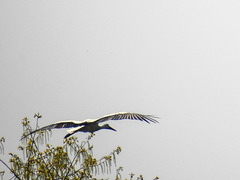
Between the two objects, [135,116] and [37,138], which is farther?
[135,116]

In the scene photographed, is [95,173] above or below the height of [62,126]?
below

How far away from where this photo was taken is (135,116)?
27266 millimetres

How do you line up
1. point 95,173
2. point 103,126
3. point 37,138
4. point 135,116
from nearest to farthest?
point 95,173
point 37,138
point 135,116
point 103,126

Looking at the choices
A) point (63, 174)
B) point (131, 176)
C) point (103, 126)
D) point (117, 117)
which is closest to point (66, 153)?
point (63, 174)

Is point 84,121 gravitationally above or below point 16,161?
above

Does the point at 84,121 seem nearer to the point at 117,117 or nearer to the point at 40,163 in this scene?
the point at 117,117

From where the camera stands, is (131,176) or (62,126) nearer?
(131,176)

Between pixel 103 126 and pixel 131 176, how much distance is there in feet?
26.5

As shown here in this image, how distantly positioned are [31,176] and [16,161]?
801 mm

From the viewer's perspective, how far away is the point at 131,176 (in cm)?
2267

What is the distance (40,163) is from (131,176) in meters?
3.25

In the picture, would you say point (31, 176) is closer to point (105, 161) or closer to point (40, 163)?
point (40, 163)

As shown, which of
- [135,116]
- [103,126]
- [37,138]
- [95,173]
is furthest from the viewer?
[103,126]

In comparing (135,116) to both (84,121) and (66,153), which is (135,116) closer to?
(84,121)
